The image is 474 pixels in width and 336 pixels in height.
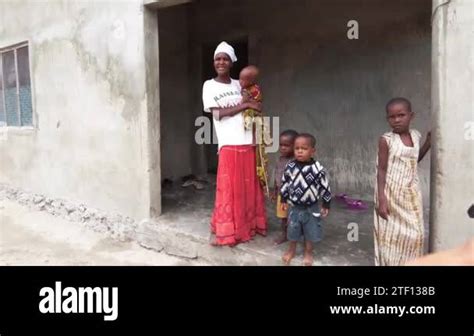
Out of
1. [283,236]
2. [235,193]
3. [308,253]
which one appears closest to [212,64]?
[235,193]

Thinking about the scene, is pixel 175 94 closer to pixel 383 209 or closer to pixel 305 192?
pixel 305 192

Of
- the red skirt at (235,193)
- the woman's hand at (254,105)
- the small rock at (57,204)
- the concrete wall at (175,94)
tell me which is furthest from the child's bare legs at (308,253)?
the small rock at (57,204)

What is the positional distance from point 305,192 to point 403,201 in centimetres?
63

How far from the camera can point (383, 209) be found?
8.64 feet

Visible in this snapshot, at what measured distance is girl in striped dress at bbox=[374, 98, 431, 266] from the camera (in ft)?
8.41

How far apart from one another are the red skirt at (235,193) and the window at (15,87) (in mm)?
3796

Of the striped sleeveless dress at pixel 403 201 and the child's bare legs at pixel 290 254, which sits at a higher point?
the striped sleeveless dress at pixel 403 201

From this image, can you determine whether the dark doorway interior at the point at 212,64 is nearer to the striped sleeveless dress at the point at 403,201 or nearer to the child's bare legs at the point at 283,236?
the child's bare legs at the point at 283,236

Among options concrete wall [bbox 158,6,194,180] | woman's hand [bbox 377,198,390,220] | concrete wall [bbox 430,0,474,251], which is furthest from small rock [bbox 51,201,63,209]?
concrete wall [bbox 430,0,474,251]

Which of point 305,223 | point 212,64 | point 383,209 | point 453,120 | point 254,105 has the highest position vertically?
point 212,64

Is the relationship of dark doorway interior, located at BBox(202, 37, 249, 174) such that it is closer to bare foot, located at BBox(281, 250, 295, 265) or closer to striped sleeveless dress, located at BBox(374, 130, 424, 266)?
bare foot, located at BBox(281, 250, 295, 265)

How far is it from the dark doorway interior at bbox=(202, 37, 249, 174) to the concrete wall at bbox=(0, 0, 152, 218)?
1.88m

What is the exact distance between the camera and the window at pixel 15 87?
593 cm
